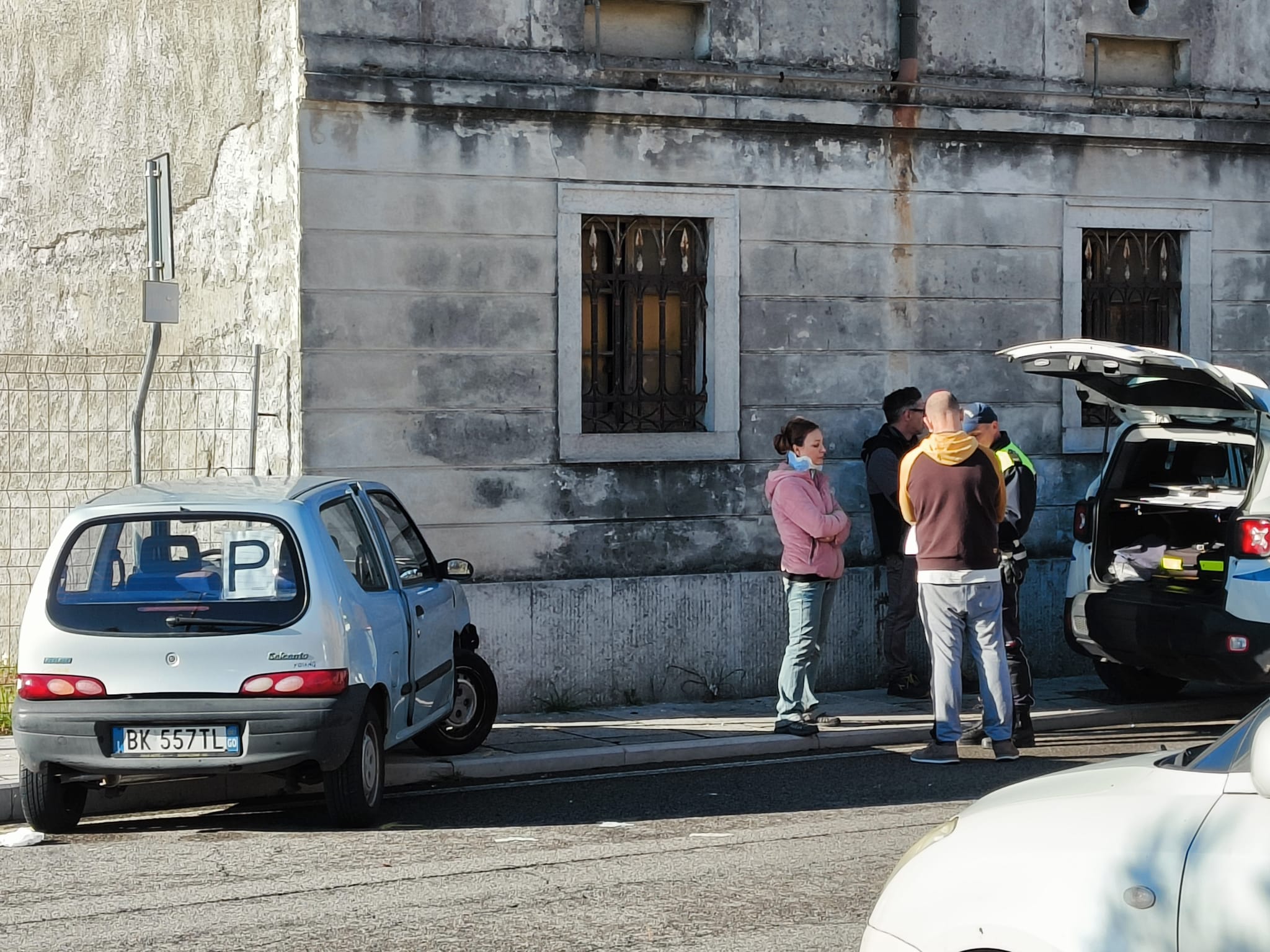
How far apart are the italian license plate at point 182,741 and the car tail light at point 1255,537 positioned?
5.63 m

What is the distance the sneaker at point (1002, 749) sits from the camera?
31.0 feet

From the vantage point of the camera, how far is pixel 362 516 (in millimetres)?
8578

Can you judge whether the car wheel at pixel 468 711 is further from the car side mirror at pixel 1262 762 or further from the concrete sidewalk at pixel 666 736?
the car side mirror at pixel 1262 762

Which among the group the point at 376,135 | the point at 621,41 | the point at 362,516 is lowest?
the point at 362,516

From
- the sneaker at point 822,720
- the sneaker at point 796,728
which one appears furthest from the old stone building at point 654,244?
the sneaker at point 796,728

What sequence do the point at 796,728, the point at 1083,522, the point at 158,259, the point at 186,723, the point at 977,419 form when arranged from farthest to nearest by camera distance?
the point at 1083,522
the point at 796,728
the point at 977,419
the point at 158,259
the point at 186,723

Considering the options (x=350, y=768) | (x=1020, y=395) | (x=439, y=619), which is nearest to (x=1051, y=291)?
Result: (x=1020, y=395)

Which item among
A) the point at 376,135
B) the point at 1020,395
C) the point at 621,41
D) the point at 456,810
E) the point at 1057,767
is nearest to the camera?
the point at 456,810

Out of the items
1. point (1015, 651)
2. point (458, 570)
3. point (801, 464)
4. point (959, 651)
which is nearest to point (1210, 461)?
point (1015, 651)

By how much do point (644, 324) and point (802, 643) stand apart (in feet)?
10.2

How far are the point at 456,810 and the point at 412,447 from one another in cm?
356

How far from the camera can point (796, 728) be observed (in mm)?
10312

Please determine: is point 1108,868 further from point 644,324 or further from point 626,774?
point 644,324

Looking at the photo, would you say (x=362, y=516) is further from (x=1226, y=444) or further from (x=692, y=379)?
(x=1226, y=444)
